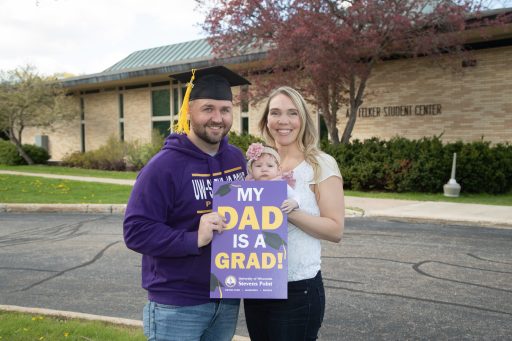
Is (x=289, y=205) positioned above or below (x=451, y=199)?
above

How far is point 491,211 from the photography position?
1179cm

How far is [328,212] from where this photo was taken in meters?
2.54

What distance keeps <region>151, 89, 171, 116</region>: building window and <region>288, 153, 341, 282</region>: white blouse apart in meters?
27.5

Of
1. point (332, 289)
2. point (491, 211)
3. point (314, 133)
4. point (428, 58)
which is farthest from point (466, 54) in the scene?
point (314, 133)

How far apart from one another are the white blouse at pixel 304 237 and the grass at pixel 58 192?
1103cm

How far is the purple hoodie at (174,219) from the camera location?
232cm

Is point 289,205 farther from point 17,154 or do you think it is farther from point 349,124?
point 17,154

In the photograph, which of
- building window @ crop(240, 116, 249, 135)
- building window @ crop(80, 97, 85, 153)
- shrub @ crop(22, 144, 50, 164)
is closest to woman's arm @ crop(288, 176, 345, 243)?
building window @ crop(240, 116, 249, 135)

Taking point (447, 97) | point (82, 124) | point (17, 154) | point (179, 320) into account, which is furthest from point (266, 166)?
point (82, 124)

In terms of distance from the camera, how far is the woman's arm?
8.16 feet

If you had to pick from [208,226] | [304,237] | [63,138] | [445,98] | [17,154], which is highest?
[445,98]

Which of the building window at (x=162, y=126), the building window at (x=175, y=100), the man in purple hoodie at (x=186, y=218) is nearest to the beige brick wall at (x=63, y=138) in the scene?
the building window at (x=162, y=126)

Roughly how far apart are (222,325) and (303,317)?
410mm

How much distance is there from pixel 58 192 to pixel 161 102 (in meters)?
15.0
